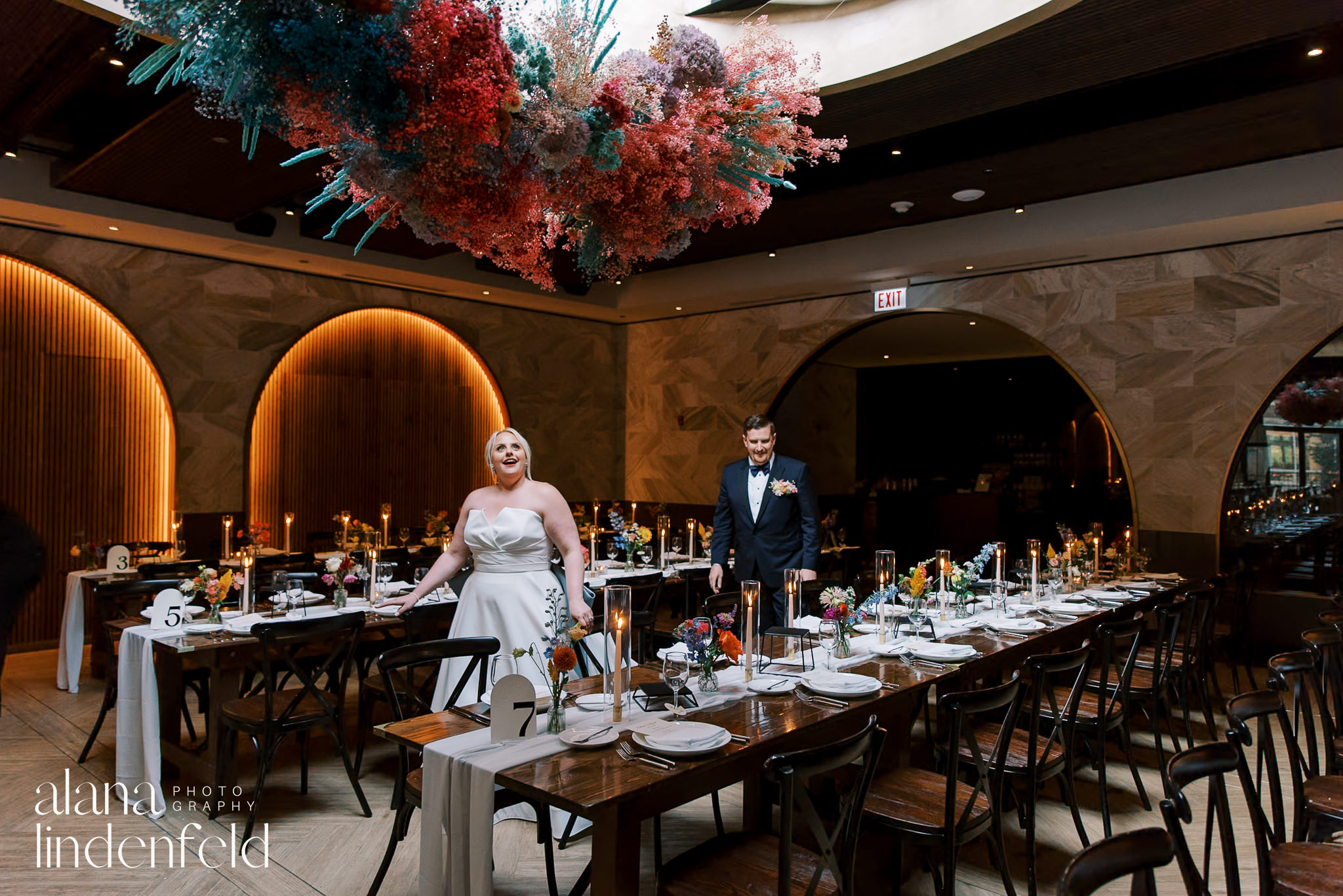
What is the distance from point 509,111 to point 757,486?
3.64m

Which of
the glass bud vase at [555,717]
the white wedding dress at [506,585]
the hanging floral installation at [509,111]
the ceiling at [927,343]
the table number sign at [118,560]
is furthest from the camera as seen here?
the ceiling at [927,343]

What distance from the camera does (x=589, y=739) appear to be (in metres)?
2.43

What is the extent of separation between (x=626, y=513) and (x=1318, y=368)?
790cm

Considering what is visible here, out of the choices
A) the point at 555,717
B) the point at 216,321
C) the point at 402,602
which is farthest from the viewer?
the point at 216,321

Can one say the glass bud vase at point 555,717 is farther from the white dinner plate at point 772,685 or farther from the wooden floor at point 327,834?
the wooden floor at point 327,834

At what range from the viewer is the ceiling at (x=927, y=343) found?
11.0m

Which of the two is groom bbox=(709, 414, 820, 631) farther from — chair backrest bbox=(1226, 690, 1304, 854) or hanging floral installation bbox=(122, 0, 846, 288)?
hanging floral installation bbox=(122, 0, 846, 288)

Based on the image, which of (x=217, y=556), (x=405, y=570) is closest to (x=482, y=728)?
(x=405, y=570)

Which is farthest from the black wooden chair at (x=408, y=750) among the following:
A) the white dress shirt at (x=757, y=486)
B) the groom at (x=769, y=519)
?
the white dress shirt at (x=757, y=486)

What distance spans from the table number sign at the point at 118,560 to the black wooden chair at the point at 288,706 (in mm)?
2730

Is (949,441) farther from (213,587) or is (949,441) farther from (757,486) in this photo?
(213,587)

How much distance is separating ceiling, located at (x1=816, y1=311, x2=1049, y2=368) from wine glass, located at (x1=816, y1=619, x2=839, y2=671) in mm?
6241

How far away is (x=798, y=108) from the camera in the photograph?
7.39 feet

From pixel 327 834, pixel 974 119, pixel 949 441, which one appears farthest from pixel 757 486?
pixel 949 441
